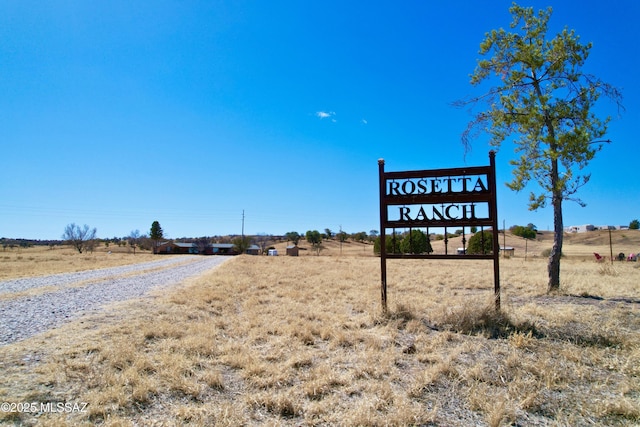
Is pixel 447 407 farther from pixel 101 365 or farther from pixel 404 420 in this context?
pixel 101 365

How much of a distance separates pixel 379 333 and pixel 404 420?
3.22 meters

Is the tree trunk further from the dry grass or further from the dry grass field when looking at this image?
the dry grass

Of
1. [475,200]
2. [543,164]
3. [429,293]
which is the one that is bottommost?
[429,293]

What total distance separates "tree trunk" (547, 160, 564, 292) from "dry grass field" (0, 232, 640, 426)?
2.72m

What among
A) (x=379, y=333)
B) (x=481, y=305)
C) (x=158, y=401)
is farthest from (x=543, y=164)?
(x=158, y=401)

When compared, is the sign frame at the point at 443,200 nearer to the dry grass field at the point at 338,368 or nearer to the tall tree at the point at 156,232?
the dry grass field at the point at 338,368

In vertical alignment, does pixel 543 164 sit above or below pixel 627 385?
above

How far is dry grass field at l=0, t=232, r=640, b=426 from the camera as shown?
3439 mm

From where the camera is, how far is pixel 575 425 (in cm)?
329

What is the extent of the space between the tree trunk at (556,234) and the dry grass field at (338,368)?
2.72 meters

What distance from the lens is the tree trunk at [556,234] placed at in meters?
10.8

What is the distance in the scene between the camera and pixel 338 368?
473 cm

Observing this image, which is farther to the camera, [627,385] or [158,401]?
[627,385]

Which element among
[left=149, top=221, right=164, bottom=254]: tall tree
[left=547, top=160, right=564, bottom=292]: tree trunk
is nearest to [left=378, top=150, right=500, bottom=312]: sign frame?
[left=547, top=160, right=564, bottom=292]: tree trunk
